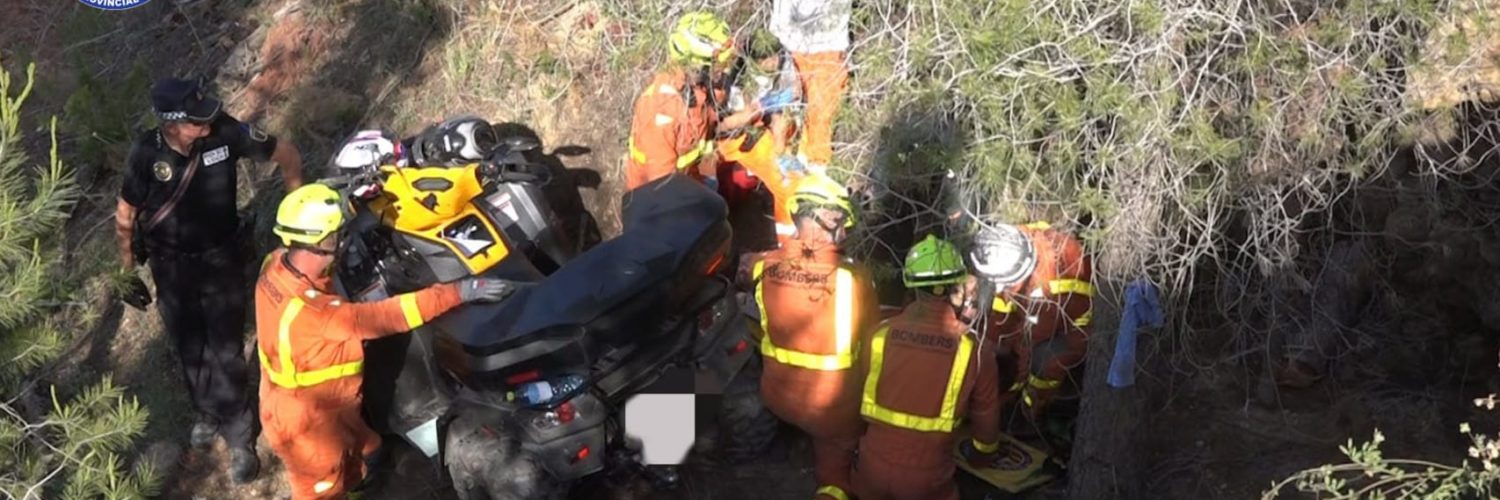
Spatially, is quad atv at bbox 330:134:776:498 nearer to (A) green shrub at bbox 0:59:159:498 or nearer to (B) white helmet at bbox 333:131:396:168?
(B) white helmet at bbox 333:131:396:168

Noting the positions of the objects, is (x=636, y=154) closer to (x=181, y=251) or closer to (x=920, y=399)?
(x=920, y=399)

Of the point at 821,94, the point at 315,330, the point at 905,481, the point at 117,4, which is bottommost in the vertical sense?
the point at 905,481

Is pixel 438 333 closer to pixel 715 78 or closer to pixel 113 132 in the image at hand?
pixel 715 78

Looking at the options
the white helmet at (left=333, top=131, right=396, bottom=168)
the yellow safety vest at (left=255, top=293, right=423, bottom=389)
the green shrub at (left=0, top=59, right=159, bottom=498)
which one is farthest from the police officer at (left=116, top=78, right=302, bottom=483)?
the green shrub at (left=0, top=59, right=159, bottom=498)

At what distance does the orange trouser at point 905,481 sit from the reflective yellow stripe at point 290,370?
2.36 m

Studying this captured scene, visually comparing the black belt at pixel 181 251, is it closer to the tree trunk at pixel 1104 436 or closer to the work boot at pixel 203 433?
the work boot at pixel 203 433

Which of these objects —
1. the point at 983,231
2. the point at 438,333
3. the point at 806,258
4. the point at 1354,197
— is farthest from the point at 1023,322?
the point at 438,333

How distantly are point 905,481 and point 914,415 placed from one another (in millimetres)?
327

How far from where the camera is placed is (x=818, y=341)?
674 centimetres

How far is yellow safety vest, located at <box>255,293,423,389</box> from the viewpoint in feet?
22.1

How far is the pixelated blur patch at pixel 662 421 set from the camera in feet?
22.6

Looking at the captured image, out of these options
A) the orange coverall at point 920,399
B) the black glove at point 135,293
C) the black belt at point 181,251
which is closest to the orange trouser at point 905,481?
the orange coverall at point 920,399

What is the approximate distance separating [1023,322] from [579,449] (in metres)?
2.05

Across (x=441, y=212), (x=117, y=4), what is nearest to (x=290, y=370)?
(x=441, y=212)
